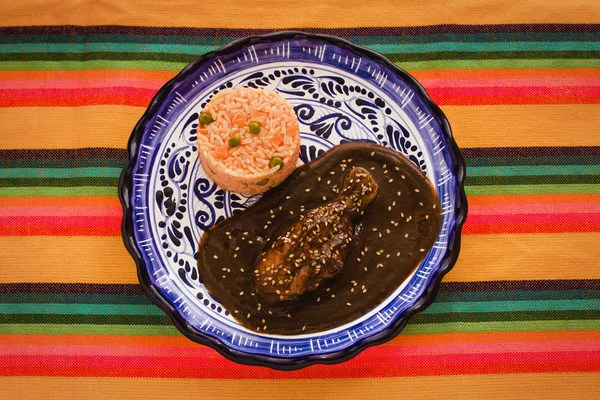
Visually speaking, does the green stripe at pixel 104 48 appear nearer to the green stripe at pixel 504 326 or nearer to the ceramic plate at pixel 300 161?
the ceramic plate at pixel 300 161

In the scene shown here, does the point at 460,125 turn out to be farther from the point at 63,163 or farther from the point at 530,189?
the point at 63,163

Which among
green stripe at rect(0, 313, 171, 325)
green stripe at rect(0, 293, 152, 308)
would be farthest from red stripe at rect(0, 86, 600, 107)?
green stripe at rect(0, 313, 171, 325)

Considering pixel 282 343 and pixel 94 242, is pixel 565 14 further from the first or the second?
pixel 94 242

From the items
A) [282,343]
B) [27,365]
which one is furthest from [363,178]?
[27,365]

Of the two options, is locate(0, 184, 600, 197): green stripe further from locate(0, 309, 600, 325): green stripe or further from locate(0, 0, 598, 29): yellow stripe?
locate(0, 0, 598, 29): yellow stripe

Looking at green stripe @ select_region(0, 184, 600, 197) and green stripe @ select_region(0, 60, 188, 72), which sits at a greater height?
green stripe @ select_region(0, 60, 188, 72)

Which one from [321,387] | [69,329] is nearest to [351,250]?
[321,387]
